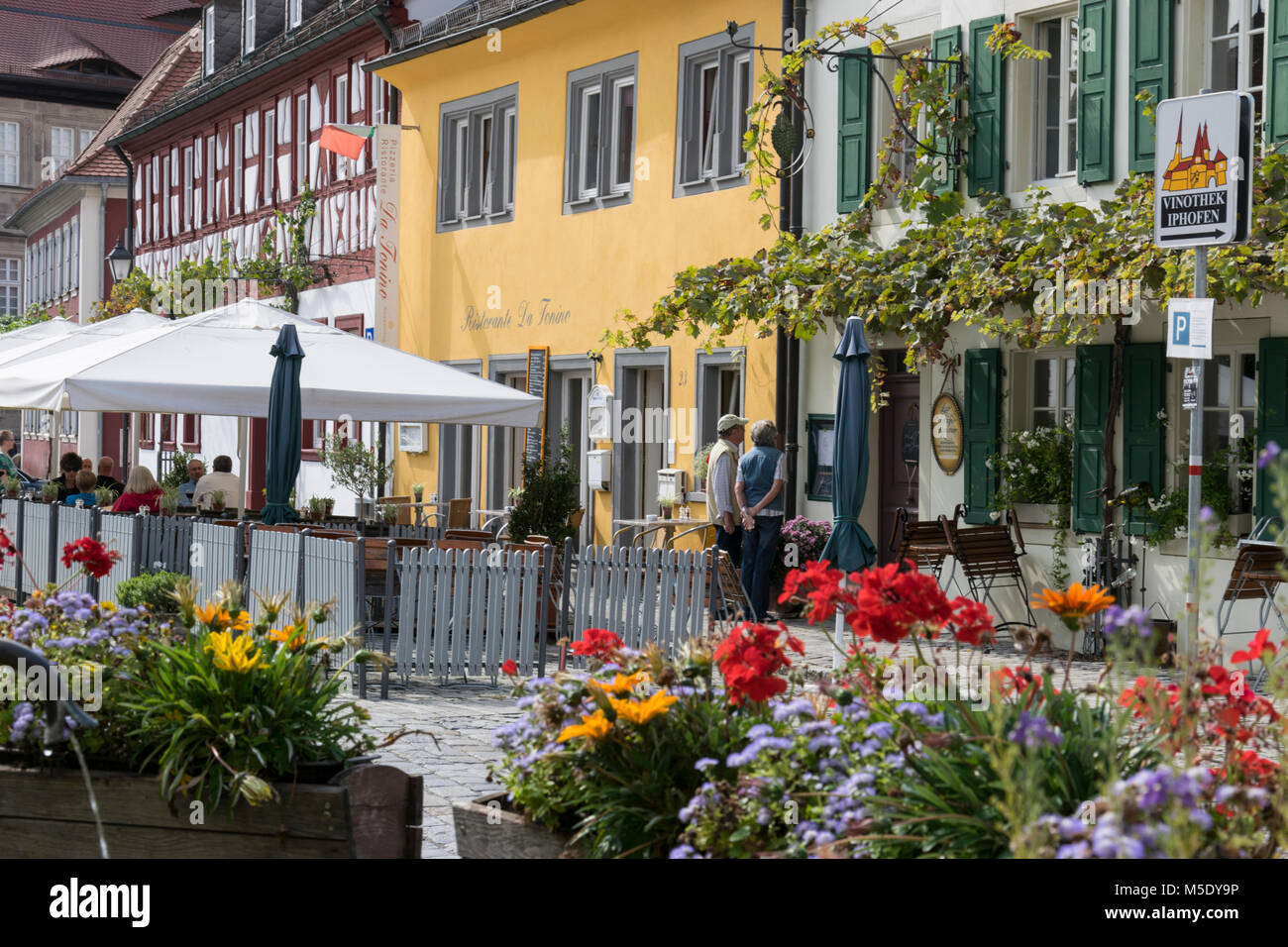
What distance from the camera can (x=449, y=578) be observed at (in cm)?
1060

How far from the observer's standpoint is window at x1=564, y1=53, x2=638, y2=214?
19.2 m

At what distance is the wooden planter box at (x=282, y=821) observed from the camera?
4.43 m

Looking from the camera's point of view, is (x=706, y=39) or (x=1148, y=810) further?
(x=706, y=39)

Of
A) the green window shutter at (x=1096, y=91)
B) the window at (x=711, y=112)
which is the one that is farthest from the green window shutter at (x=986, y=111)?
the window at (x=711, y=112)

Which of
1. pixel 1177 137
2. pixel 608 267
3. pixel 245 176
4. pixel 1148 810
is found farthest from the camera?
pixel 245 176

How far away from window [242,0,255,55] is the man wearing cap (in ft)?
64.3

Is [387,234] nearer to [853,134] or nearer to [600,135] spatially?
[600,135]

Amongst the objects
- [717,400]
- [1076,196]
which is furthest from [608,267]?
[1076,196]

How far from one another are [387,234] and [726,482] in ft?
35.0

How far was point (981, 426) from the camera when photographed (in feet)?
46.6

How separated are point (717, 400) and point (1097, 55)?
18.7ft

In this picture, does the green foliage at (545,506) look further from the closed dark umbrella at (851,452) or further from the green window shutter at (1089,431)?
the closed dark umbrella at (851,452)

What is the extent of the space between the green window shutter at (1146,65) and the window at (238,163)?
20.7m
